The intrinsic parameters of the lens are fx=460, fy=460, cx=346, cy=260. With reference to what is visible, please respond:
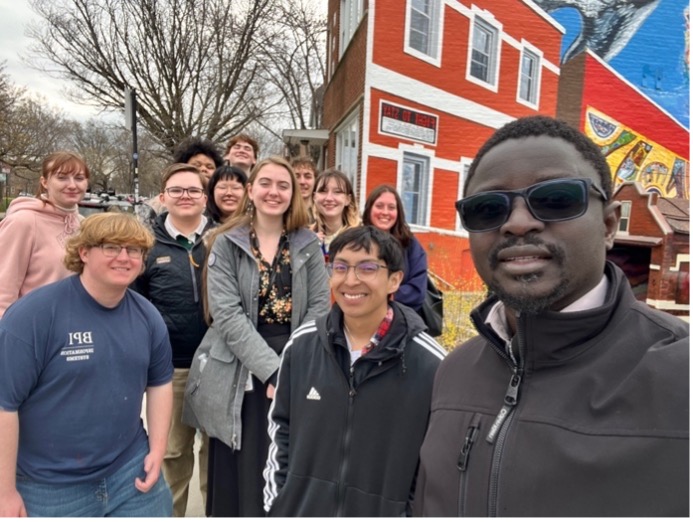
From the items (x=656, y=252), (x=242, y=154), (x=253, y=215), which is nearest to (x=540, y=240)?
(x=253, y=215)

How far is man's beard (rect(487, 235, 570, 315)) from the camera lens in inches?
38.9

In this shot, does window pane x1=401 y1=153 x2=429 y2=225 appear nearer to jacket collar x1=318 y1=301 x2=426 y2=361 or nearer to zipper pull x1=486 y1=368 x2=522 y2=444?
jacket collar x1=318 y1=301 x2=426 y2=361

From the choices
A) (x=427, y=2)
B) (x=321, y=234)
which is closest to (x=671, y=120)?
(x=427, y=2)

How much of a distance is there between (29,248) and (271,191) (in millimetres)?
1492

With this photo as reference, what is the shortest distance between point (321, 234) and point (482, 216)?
109 inches

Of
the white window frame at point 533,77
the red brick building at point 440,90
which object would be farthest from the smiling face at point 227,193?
the white window frame at point 533,77

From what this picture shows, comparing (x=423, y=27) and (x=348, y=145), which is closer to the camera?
(x=423, y=27)

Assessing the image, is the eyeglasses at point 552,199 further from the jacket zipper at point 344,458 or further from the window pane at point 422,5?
the window pane at point 422,5

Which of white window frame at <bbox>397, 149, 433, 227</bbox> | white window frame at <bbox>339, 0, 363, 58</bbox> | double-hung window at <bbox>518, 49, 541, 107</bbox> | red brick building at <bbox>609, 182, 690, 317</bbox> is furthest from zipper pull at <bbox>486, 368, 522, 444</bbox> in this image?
double-hung window at <bbox>518, 49, 541, 107</bbox>

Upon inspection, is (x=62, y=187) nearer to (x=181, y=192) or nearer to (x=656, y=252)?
(x=181, y=192)

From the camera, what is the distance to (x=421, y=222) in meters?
8.80

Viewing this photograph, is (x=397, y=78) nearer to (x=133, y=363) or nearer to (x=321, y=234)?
(x=321, y=234)

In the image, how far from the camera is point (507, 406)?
3.49 feet

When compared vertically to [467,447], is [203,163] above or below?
above
